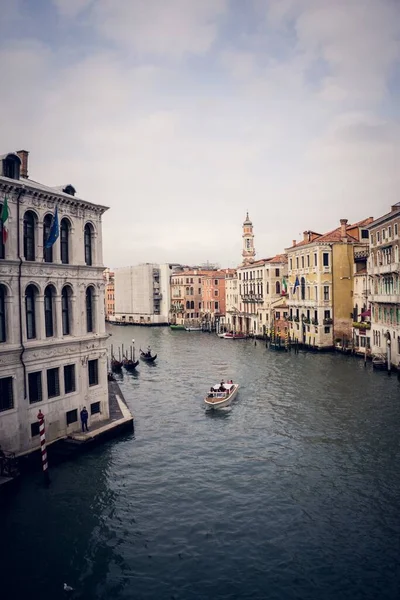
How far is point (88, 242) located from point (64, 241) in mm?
1655

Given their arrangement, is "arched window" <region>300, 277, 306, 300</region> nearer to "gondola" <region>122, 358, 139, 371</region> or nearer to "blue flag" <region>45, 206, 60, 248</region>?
"gondola" <region>122, 358, 139, 371</region>

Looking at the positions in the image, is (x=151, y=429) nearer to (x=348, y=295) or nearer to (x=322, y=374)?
(x=322, y=374)

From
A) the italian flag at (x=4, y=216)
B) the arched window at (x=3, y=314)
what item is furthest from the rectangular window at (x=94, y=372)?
the italian flag at (x=4, y=216)

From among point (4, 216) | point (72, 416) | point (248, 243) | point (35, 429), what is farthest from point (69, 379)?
point (248, 243)

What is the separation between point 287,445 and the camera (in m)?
23.3

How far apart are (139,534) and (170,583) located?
261cm

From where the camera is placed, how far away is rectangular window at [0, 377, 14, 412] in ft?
61.7

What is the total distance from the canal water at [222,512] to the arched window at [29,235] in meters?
8.64

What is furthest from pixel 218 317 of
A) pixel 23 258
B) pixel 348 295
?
pixel 23 258

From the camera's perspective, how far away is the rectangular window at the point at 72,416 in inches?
869

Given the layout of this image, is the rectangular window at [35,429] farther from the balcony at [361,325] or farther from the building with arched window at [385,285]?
the balcony at [361,325]

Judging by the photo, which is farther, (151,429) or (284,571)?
(151,429)

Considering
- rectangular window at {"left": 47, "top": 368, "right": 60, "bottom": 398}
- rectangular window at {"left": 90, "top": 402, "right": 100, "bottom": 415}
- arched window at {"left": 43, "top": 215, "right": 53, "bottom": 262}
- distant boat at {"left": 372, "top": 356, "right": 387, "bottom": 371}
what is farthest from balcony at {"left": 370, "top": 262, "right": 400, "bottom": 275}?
rectangular window at {"left": 47, "top": 368, "right": 60, "bottom": 398}

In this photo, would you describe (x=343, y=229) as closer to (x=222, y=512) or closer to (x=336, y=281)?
(x=336, y=281)
